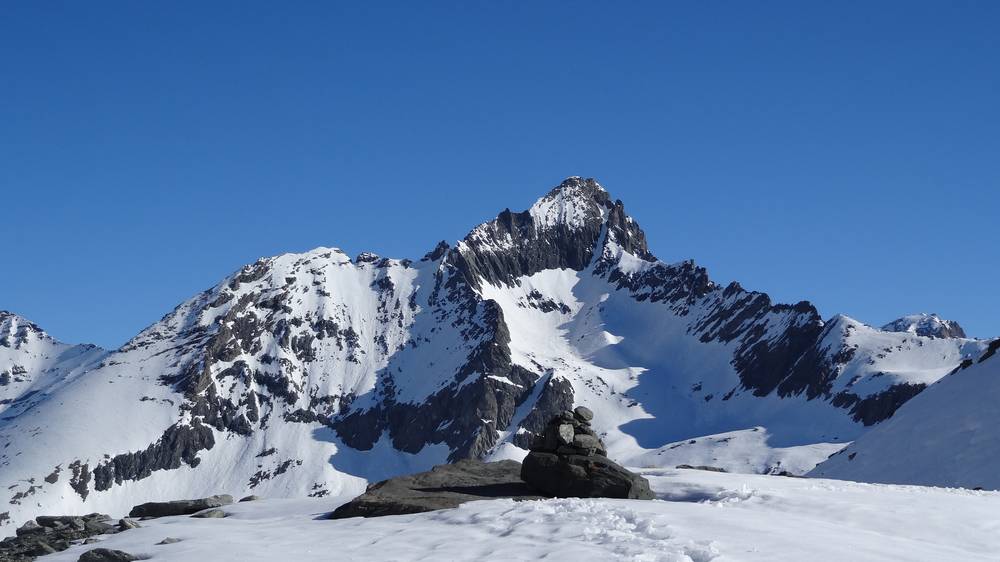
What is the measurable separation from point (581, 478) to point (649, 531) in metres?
9.46

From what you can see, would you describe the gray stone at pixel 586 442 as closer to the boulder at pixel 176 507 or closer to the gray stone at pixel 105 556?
the boulder at pixel 176 507

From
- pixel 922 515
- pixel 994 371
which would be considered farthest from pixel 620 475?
pixel 994 371

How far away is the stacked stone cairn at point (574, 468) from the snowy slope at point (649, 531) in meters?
2.04

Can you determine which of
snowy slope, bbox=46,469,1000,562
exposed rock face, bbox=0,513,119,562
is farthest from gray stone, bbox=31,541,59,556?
snowy slope, bbox=46,469,1000,562

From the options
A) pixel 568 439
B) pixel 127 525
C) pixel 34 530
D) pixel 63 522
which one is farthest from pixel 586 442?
pixel 34 530

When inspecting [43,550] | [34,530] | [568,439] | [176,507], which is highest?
[568,439]

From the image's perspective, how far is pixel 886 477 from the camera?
66250 millimetres

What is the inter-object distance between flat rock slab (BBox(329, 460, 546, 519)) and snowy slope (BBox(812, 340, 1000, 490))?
28250 millimetres

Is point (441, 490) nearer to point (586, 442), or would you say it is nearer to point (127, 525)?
point (586, 442)

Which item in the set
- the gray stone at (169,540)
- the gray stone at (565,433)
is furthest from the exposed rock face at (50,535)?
the gray stone at (565,433)

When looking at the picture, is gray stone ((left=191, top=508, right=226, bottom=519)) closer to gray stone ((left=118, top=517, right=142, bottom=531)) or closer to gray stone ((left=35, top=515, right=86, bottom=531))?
gray stone ((left=118, top=517, right=142, bottom=531))

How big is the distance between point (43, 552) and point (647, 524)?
20.4 metres

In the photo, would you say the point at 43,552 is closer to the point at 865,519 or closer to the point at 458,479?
the point at 458,479

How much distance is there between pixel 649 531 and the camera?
103 ft
